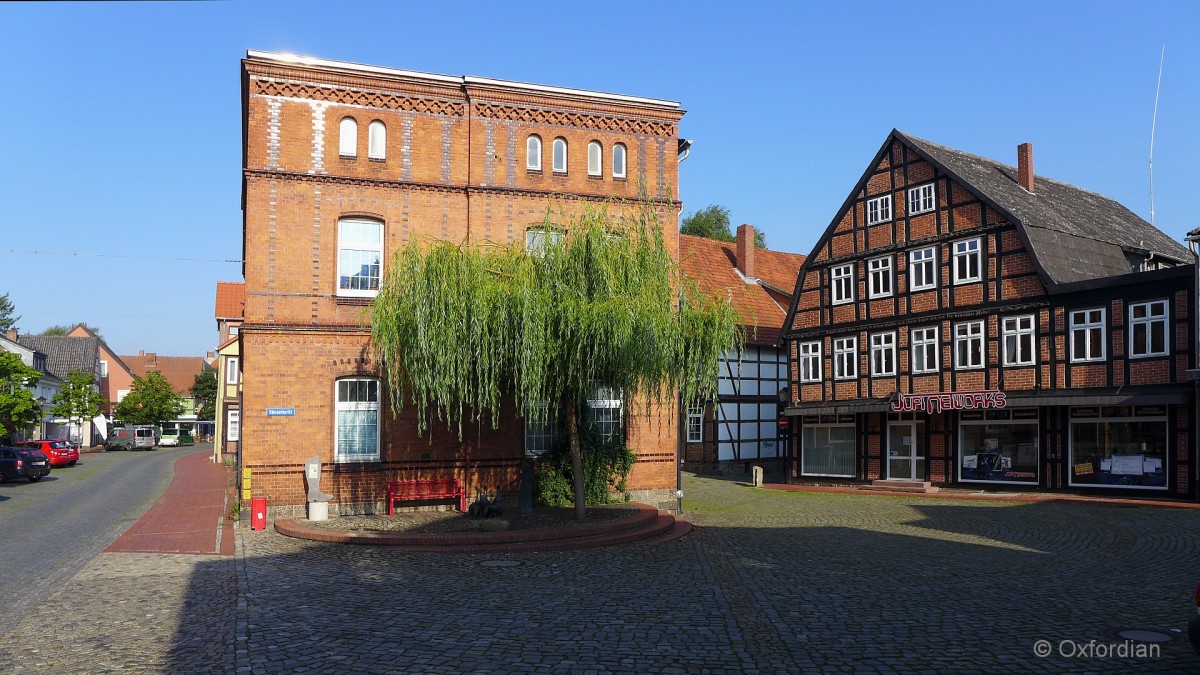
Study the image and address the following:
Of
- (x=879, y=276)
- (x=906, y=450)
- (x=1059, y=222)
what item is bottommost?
(x=906, y=450)

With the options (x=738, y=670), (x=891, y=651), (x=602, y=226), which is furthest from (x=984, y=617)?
(x=602, y=226)

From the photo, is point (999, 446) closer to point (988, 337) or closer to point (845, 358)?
point (988, 337)

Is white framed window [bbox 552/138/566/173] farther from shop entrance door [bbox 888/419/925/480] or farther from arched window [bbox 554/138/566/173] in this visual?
shop entrance door [bbox 888/419/925/480]

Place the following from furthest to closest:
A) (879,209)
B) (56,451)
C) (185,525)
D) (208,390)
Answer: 1. (208,390)
2. (56,451)
3. (879,209)
4. (185,525)

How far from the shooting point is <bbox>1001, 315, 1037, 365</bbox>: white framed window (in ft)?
82.8

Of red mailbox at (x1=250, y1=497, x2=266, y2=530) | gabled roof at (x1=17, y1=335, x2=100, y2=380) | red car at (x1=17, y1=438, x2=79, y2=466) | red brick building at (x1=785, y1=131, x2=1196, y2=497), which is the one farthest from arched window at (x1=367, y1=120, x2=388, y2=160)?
gabled roof at (x1=17, y1=335, x2=100, y2=380)

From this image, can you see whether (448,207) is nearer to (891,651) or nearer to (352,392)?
(352,392)

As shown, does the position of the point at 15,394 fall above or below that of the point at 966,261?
below

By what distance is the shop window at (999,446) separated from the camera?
25.5 meters

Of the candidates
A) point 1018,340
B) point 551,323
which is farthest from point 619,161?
point 1018,340

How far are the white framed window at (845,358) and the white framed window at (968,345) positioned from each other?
3650 millimetres

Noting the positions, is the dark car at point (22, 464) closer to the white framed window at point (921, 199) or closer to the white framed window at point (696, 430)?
the white framed window at point (696, 430)

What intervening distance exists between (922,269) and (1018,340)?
12.4ft

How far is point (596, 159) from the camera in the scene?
20.9 meters
